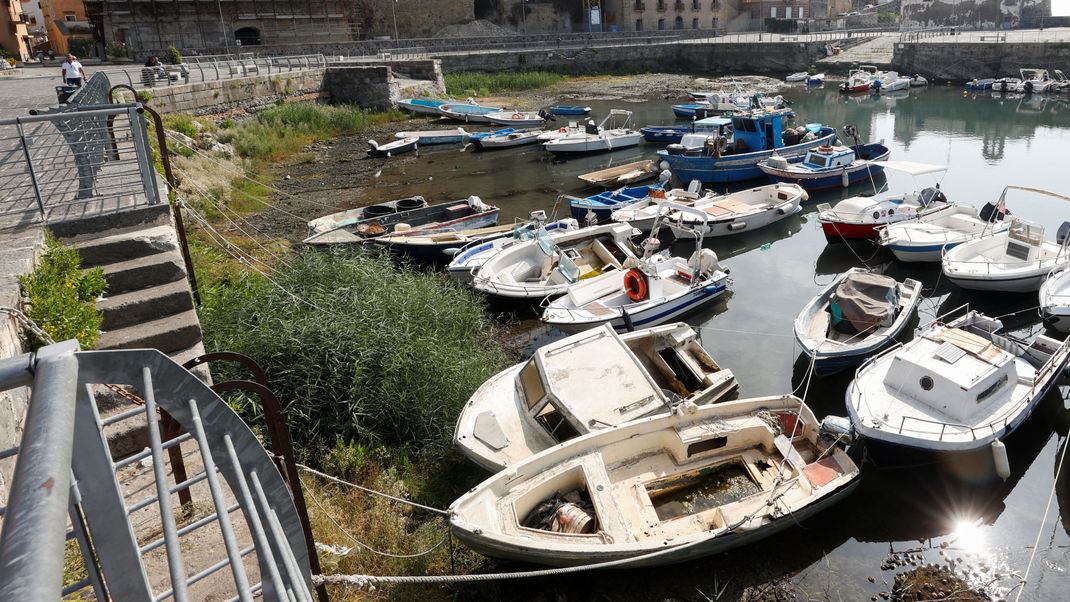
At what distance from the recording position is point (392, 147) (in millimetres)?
29781

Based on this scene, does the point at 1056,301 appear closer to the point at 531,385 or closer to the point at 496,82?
the point at 531,385

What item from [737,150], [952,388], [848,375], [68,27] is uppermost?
[68,27]

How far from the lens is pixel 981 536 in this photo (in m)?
8.43

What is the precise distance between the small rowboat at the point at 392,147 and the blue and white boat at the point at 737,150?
11741 millimetres

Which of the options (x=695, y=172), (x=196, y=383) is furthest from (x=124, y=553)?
(x=695, y=172)

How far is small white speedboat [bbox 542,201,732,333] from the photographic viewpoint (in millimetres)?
12938

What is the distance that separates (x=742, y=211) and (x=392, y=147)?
16.3 m

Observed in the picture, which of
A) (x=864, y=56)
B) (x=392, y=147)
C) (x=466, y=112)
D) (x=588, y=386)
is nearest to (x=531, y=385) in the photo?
(x=588, y=386)

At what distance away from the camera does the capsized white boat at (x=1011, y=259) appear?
554 inches

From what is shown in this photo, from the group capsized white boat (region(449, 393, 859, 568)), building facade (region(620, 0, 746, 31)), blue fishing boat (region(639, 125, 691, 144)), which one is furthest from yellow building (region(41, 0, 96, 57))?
capsized white boat (region(449, 393, 859, 568))

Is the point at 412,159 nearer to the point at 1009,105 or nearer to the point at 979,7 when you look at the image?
the point at 1009,105

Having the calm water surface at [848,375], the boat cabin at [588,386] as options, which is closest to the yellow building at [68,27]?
the calm water surface at [848,375]

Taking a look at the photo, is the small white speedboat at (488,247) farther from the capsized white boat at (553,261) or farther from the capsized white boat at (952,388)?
the capsized white boat at (952,388)

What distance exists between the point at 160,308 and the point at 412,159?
899 inches
